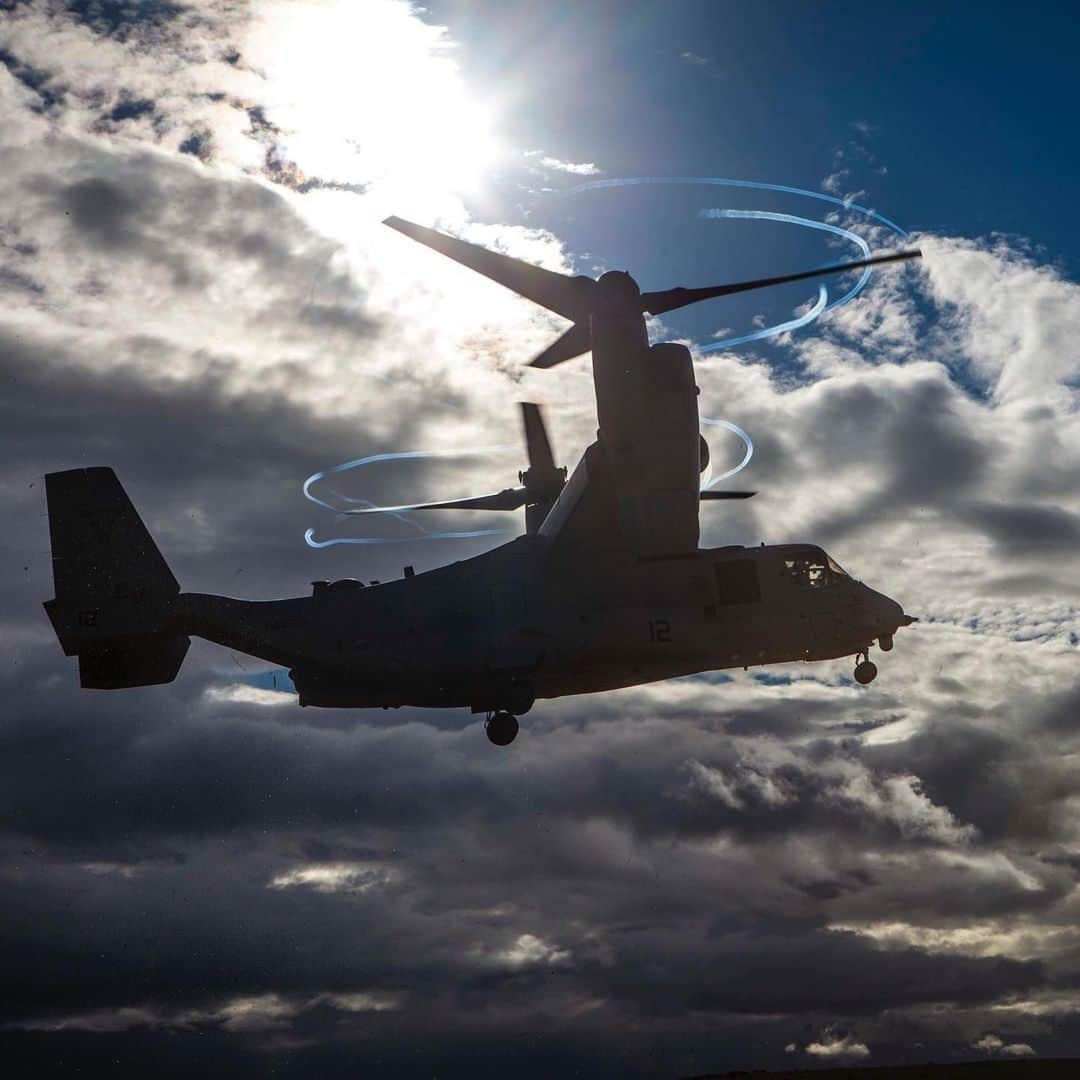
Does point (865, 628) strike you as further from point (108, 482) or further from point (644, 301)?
point (108, 482)

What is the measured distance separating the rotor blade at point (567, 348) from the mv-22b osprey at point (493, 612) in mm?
44

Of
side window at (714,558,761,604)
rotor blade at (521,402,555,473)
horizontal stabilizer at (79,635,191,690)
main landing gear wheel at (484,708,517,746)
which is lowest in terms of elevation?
main landing gear wheel at (484,708,517,746)

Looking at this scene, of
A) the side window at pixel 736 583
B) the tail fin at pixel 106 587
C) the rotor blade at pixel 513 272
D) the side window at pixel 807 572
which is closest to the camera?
the rotor blade at pixel 513 272

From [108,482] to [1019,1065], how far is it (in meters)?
31.0

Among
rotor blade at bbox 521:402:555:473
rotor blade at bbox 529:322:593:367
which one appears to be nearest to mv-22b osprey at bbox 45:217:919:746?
rotor blade at bbox 529:322:593:367

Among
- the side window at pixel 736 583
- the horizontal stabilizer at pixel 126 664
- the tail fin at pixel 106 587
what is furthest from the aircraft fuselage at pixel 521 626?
the horizontal stabilizer at pixel 126 664

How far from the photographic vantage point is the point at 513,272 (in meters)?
38.9

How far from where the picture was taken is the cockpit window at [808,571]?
1655 inches

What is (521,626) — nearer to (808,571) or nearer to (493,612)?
(493,612)

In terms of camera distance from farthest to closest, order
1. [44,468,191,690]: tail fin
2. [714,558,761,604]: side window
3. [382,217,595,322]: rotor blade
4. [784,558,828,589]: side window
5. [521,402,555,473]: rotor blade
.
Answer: [521,402,555,473]: rotor blade < [784,558,828,589]: side window < [714,558,761,604]: side window < [44,468,191,690]: tail fin < [382,217,595,322]: rotor blade

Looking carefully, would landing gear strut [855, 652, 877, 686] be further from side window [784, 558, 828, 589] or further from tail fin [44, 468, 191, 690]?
tail fin [44, 468, 191, 690]

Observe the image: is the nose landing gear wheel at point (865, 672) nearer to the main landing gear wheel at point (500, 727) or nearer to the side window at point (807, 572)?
the side window at point (807, 572)

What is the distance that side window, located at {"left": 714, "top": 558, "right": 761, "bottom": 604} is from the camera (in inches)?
1615

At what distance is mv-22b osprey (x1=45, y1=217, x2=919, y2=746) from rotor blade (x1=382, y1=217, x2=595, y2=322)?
0.17 feet
